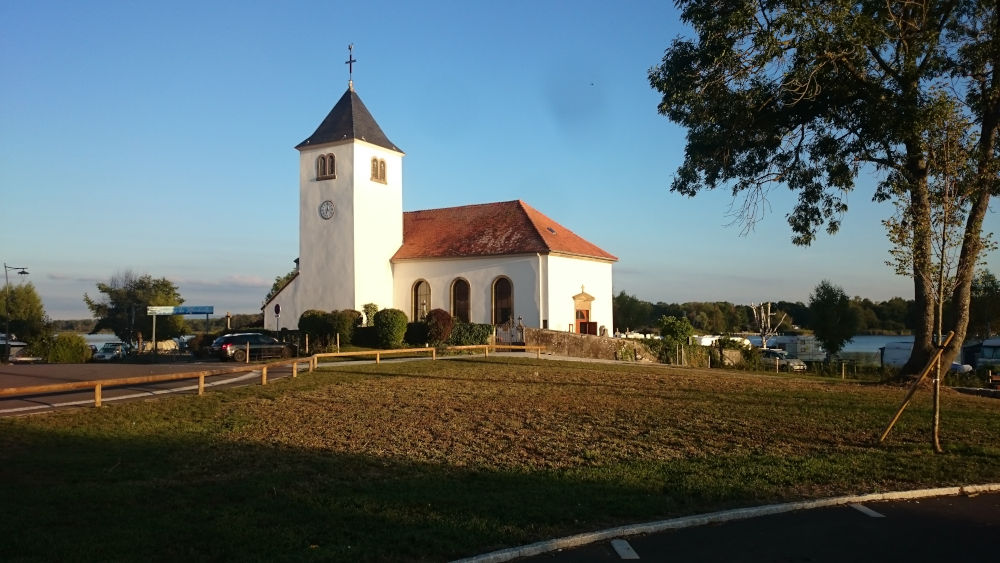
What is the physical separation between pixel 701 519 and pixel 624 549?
49.5 inches

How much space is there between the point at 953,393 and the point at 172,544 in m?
19.4

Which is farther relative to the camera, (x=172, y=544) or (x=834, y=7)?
(x=834, y=7)

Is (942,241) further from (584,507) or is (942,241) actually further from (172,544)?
(172,544)

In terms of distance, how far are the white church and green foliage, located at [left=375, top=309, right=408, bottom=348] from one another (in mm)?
3327

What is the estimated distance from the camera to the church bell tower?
137 feet

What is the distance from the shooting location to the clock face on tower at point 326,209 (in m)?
42.6

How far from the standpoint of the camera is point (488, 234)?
42.5 m

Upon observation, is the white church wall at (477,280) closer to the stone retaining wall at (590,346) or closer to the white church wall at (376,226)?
the white church wall at (376,226)

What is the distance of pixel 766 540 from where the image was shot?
7066 mm

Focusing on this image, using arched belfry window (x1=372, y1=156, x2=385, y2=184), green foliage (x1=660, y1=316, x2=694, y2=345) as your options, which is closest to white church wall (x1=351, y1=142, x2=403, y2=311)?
arched belfry window (x1=372, y1=156, x2=385, y2=184)

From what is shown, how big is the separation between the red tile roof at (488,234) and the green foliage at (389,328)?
18.0 ft

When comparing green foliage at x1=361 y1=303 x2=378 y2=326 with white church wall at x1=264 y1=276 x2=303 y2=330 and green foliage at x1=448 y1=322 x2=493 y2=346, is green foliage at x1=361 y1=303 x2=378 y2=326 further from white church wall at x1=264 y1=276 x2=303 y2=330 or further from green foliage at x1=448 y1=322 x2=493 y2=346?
green foliage at x1=448 y1=322 x2=493 y2=346

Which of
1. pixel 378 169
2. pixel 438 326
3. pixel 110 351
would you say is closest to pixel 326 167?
pixel 378 169

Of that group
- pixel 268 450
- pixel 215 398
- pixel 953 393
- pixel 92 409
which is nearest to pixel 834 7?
pixel 953 393
